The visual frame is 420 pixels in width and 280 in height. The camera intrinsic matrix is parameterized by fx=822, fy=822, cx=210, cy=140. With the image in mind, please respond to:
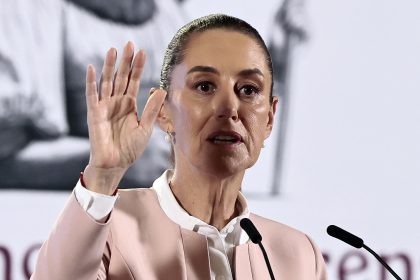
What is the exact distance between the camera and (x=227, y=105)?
54.6 inches

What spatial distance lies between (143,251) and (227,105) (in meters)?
0.28

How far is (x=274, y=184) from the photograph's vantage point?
2.42 meters

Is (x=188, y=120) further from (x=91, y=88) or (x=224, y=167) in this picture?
(x=91, y=88)

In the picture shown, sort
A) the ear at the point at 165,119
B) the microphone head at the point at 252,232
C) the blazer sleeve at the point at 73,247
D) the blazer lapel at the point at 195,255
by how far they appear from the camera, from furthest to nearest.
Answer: the ear at the point at 165,119 < the blazer lapel at the point at 195,255 < the microphone head at the point at 252,232 < the blazer sleeve at the point at 73,247

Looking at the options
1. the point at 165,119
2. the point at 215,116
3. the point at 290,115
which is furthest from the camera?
the point at 290,115

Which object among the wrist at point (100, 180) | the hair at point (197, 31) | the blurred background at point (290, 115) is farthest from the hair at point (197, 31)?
the blurred background at point (290, 115)

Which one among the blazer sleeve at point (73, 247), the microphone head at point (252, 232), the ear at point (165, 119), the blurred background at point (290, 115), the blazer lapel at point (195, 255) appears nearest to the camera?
the blazer sleeve at point (73, 247)

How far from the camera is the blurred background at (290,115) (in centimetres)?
230

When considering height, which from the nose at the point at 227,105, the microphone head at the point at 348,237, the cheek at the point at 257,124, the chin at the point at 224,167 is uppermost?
the nose at the point at 227,105

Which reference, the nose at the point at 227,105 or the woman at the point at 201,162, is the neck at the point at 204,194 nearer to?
the woman at the point at 201,162

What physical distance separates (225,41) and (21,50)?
3.46 ft

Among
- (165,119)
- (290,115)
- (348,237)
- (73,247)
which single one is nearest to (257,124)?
(165,119)

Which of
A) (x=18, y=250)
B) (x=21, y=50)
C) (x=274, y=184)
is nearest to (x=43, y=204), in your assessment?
(x=18, y=250)

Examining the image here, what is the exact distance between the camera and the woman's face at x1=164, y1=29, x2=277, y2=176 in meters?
1.39
